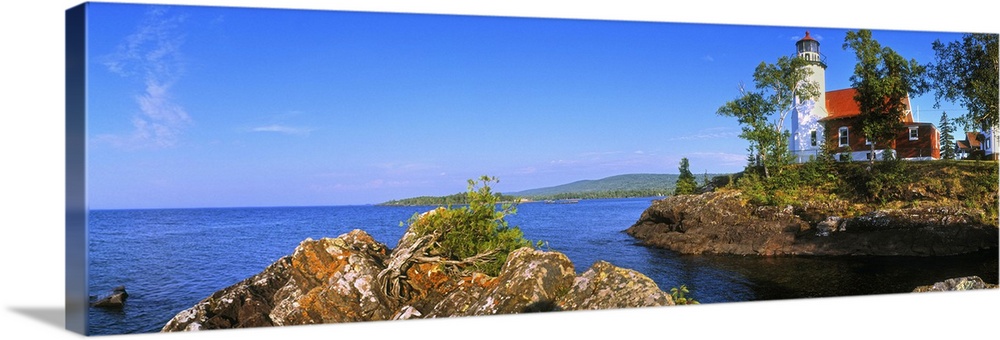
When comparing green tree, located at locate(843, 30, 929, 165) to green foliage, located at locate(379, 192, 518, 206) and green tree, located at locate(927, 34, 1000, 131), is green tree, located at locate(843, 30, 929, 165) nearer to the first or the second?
green tree, located at locate(927, 34, 1000, 131)

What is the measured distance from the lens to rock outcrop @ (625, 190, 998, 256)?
10305 mm

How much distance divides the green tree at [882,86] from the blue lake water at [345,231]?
5.37 feet

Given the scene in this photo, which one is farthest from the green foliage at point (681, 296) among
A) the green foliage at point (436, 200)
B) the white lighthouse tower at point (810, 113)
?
the green foliage at point (436, 200)

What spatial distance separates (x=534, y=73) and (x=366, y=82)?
6.12ft

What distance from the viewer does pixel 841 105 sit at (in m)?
10.4

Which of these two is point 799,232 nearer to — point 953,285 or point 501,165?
point 953,285

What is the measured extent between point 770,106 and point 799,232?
1611mm

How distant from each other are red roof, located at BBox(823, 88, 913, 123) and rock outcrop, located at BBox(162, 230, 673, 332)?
331 centimetres

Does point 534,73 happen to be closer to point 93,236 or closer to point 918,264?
point 93,236

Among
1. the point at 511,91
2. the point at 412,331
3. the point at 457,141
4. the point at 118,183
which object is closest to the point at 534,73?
the point at 511,91

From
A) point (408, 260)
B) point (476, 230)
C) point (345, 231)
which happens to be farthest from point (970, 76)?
point (345, 231)

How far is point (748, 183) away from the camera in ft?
33.7

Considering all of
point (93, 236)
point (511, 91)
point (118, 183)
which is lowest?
point (93, 236)

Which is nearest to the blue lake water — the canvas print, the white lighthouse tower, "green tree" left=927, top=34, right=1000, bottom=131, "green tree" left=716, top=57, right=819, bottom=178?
the canvas print
